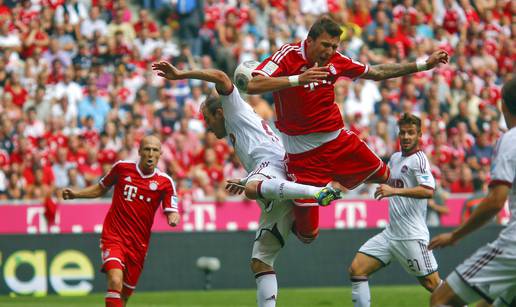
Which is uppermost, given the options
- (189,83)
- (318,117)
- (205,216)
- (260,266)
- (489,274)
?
(189,83)

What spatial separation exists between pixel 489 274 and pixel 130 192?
545 cm

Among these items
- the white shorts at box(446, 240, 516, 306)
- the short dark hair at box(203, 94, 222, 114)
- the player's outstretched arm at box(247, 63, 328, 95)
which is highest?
the player's outstretched arm at box(247, 63, 328, 95)

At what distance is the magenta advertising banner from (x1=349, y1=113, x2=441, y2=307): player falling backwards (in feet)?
25.1

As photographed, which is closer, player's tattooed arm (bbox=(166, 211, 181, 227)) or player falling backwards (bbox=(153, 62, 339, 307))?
player falling backwards (bbox=(153, 62, 339, 307))

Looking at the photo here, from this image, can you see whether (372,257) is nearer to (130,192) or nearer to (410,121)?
(410,121)

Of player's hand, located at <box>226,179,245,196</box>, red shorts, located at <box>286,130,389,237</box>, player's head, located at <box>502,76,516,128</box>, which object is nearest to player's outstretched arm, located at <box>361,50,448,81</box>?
red shorts, located at <box>286,130,389,237</box>

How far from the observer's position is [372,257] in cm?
1159

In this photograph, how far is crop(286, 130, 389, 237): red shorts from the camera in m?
10.5

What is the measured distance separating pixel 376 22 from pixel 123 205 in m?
13.4

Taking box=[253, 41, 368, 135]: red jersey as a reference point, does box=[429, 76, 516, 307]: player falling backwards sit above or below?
below

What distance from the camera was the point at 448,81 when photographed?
2361cm

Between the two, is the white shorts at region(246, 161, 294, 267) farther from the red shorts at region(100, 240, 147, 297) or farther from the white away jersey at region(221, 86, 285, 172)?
the red shorts at region(100, 240, 147, 297)

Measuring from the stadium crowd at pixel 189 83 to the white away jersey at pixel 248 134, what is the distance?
8.33m

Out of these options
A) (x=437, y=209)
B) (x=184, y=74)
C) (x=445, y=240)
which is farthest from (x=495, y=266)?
(x=437, y=209)
